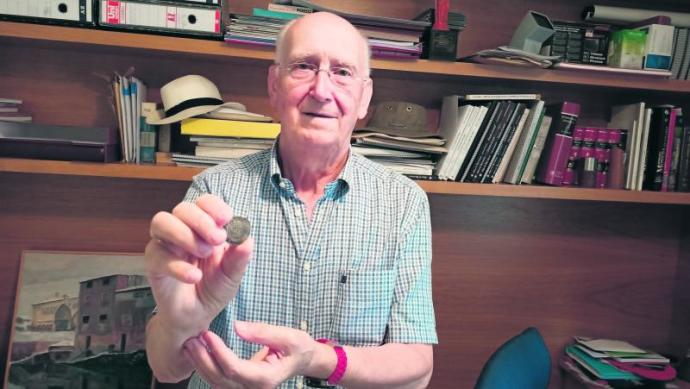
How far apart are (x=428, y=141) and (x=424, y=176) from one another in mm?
101

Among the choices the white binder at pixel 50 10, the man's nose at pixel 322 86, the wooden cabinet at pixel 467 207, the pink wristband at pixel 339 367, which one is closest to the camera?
the pink wristband at pixel 339 367

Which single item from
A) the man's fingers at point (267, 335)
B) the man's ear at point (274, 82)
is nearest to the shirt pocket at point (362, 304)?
the man's fingers at point (267, 335)

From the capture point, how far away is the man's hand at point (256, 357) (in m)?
0.75

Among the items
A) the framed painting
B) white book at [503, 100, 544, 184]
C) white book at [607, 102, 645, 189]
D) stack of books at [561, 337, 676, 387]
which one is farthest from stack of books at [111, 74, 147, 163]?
stack of books at [561, 337, 676, 387]

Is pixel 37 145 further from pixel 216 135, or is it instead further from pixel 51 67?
pixel 216 135

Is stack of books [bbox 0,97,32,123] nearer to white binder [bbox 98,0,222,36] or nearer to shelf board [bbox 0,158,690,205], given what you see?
shelf board [bbox 0,158,690,205]

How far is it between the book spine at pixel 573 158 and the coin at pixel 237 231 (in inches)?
48.2

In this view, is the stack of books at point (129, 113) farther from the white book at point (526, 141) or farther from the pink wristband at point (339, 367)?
the white book at point (526, 141)

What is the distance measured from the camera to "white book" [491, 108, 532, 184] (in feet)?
5.09

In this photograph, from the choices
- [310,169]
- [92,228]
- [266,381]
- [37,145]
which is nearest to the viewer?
[266,381]

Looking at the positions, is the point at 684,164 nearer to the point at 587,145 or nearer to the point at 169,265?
the point at 587,145

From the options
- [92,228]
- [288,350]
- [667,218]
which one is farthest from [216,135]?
[667,218]

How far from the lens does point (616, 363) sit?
1.71 meters

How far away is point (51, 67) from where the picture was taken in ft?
Result: 5.03
